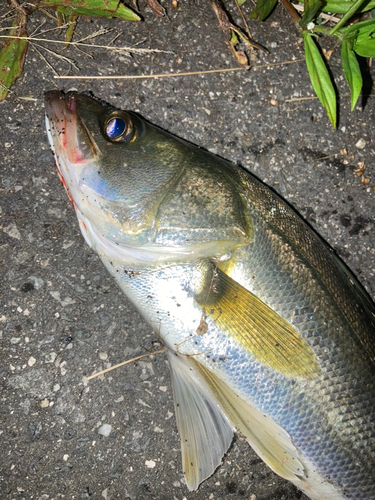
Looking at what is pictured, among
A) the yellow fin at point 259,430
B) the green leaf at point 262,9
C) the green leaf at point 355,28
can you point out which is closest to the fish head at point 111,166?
the yellow fin at point 259,430

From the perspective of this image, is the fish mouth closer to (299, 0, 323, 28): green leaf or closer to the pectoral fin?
the pectoral fin

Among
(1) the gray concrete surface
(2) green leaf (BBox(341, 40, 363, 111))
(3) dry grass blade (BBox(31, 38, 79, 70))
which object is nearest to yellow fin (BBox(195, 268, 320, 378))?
(1) the gray concrete surface

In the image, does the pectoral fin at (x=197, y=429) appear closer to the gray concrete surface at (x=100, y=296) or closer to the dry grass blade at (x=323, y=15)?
the gray concrete surface at (x=100, y=296)

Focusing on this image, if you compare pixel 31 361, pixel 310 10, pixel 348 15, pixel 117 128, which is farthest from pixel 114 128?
pixel 348 15

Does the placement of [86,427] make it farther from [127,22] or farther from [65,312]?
[127,22]

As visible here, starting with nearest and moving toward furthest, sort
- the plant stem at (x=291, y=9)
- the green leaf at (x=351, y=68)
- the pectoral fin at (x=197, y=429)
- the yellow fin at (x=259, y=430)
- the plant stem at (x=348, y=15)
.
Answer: the yellow fin at (x=259, y=430)
the pectoral fin at (x=197, y=429)
the plant stem at (x=348, y=15)
the green leaf at (x=351, y=68)
the plant stem at (x=291, y=9)
